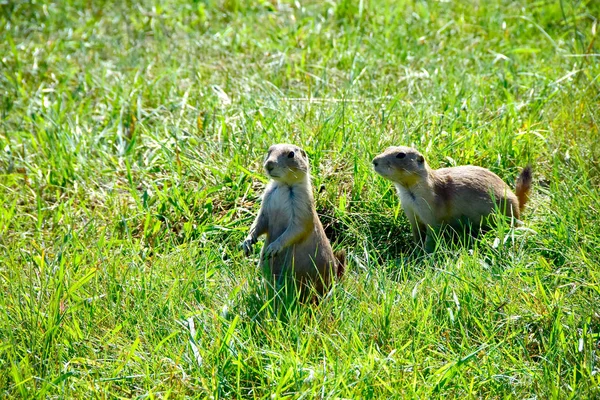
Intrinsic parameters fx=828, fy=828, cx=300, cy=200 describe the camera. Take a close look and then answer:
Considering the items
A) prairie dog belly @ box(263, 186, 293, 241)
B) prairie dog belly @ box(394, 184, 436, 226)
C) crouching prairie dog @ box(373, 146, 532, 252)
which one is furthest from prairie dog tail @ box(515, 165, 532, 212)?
prairie dog belly @ box(263, 186, 293, 241)

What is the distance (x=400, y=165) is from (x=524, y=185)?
2.56ft

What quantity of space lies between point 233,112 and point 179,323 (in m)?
2.52

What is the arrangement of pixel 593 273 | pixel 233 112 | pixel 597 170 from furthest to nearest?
pixel 233 112 → pixel 597 170 → pixel 593 273

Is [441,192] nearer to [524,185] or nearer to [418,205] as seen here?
[418,205]

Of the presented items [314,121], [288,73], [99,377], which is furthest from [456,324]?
[288,73]

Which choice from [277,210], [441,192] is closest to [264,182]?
[277,210]

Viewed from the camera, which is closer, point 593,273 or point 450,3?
point 593,273

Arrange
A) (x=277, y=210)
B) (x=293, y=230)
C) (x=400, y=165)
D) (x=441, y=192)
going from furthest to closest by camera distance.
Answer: (x=441, y=192)
(x=400, y=165)
(x=277, y=210)
(x=293, y=230)

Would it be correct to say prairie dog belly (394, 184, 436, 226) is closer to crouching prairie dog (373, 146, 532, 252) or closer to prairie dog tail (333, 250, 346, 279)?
crouching prairie dog (373, 146, 532, 252)

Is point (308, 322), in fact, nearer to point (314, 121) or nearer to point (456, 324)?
point (456, 324)

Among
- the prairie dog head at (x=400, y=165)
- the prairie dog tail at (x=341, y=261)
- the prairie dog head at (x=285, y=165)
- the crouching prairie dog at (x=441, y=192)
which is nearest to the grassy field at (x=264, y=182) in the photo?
the prairie dog tail at (x=341, y=261)

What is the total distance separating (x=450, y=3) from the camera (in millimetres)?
8016

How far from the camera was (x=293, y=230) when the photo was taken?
4.48 meters

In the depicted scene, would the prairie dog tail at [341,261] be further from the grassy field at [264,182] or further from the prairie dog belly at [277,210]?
the prairie dog belly at [277,210]
